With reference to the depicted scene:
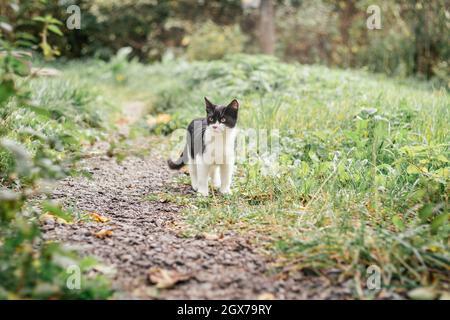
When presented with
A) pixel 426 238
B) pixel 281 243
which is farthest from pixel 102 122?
pixel 426 238

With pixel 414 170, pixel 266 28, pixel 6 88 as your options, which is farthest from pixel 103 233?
pixel 266 28

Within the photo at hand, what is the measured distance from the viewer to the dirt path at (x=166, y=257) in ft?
6.81

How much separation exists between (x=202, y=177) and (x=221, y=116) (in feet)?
1.55

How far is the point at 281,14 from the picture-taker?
13.1 m

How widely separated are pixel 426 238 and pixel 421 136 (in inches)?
67.5

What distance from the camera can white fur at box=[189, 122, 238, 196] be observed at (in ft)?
11.3

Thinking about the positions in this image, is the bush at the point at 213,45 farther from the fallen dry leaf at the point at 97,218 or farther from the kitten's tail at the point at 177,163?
the fallen dry leaf at the point at 97,218

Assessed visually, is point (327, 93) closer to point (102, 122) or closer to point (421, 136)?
point (421, 136)

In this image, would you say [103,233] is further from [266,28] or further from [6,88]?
[266,28]

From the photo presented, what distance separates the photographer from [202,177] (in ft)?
11.4

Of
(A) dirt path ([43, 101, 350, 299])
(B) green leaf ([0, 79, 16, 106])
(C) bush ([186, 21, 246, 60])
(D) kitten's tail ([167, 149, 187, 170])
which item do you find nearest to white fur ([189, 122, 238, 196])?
(A) dirt path ([43, 101, 350, 299])

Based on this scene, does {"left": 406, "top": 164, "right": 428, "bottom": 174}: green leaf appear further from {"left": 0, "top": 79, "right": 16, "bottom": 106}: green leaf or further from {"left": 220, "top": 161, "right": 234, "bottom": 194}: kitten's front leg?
{"left": 0, "top": 79, "right": 16, "bottom": 106}: green leaf

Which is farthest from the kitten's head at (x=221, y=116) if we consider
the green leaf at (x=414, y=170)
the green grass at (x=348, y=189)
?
the green leaf at (x=414, y=170)

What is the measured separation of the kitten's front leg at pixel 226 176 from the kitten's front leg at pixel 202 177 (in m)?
0.12
